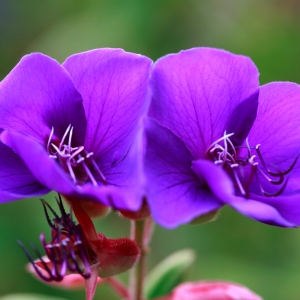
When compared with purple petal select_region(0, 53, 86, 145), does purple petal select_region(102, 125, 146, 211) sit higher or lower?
lower

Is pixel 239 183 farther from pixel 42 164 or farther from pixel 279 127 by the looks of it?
pixel 42 164

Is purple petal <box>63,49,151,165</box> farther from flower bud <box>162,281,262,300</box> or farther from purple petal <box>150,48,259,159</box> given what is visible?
flower bud <box>162,281,262,300</box>

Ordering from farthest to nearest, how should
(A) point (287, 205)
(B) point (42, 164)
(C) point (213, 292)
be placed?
(C) point (213, 292) < (A) point (287, 205) < (B) point (42, 164)

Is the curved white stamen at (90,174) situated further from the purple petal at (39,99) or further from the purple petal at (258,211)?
the purple petal at (258,211)

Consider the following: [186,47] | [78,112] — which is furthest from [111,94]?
[186,47]

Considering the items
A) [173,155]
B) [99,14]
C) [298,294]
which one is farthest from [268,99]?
[99,14]

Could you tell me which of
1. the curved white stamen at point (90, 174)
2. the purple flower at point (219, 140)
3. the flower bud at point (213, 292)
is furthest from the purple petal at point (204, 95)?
the flower bud at point (213, 292)

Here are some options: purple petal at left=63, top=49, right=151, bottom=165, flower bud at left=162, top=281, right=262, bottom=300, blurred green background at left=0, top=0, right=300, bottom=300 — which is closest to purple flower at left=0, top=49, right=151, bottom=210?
purple petal at left=63, top=49, right=151, bottom=165
